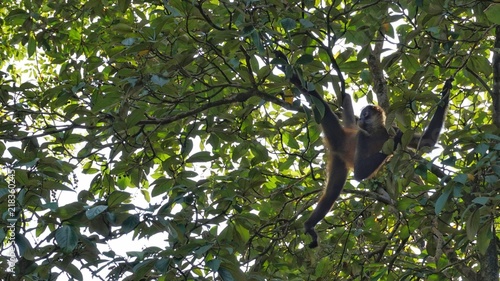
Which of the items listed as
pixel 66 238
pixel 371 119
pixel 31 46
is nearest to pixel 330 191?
pixel 371 119

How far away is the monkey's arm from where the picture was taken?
20.9 ft

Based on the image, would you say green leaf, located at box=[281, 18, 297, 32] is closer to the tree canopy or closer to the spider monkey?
the tree canopy

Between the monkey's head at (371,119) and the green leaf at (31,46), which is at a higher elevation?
the monkey's head at (371,119)

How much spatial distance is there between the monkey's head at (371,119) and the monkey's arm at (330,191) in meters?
0.47

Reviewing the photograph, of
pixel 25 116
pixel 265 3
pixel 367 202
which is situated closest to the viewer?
pixel 265 3

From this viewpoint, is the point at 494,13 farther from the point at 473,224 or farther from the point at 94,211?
the point at 94,211

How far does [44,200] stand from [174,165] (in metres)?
1.49

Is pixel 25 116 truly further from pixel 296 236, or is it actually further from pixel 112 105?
pixel 296 236

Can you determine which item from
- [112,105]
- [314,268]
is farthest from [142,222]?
[314,268]

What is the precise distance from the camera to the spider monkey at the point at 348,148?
6.45 metres

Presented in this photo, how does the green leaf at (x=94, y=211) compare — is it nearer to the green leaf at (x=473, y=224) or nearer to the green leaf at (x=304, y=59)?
the green leaf at (x=304, y=59)

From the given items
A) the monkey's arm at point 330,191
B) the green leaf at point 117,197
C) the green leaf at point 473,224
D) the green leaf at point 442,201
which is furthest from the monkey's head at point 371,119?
the green leaf at point 117,197

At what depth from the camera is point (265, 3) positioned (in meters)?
4.63

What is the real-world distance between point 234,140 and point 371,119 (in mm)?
1859
